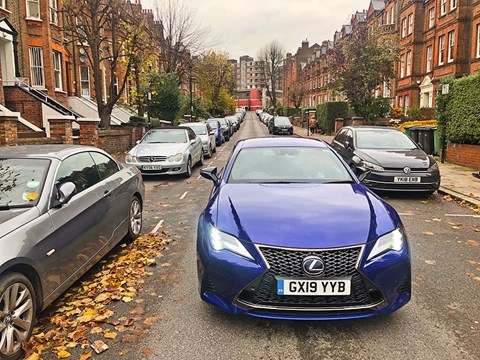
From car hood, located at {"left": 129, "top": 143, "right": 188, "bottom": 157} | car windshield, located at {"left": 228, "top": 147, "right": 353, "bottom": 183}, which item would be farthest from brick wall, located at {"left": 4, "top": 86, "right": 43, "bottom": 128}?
car windshield, located at {"left": 228, "top": 147, "right": 353, "bottom": 183}

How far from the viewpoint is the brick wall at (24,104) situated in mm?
19047

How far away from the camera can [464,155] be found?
555 inches

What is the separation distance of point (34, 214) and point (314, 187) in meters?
2.75

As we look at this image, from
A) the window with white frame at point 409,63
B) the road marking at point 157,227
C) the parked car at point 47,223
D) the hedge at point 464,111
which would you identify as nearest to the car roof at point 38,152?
the parked car at point 47,223

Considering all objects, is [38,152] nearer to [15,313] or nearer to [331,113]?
[15,313]

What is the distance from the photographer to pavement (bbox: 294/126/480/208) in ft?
30.3

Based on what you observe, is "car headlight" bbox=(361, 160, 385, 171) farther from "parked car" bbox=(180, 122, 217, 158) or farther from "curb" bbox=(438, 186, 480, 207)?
"parked car" bbox=(180, 122, 217, 158)

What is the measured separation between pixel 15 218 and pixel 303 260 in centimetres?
232

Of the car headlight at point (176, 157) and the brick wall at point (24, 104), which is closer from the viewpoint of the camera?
the car headlight at point (176, 157)

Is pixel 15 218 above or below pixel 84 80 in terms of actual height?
below

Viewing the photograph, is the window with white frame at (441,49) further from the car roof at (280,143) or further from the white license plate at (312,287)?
the white license plate at (312,287)

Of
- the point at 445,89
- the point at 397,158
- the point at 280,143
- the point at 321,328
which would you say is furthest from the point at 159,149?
the point at 445,89

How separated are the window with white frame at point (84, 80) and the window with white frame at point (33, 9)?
727cm

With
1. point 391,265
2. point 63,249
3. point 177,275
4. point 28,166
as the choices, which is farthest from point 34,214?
point 391,265
